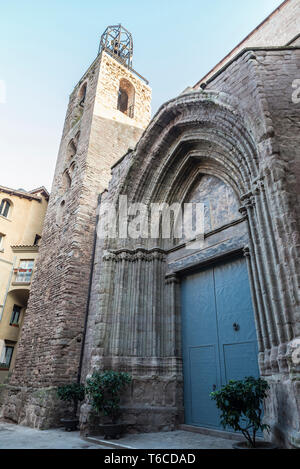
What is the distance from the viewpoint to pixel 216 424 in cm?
489

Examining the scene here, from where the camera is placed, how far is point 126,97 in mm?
14445

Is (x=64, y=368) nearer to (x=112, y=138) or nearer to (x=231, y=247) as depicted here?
(x=231, y=247)

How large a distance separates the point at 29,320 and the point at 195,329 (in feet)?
17.7

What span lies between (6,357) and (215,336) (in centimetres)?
1124

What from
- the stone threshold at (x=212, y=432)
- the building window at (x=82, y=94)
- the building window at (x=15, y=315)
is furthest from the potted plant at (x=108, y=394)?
the building window at (x=82, y=94)

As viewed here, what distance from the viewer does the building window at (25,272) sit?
45.4ft

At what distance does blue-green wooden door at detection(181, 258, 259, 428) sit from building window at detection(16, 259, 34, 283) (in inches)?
386

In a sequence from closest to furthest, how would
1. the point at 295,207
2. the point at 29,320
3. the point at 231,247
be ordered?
the point at 295,207, the point at 231,247, the point at 29,320

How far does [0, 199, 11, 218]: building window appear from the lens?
49.2 feet

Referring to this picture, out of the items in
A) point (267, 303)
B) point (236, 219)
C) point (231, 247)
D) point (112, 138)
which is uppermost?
point (112, 138)

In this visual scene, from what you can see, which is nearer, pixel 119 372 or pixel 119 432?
pixel 119 432

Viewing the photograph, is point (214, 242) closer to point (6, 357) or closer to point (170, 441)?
point (170, 441)
